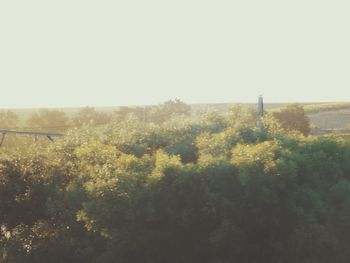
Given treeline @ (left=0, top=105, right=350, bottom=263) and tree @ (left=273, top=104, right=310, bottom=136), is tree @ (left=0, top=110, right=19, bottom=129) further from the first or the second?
treeline @ (left=0, top=105, right=350, bottom=263)

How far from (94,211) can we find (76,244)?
2549 mm

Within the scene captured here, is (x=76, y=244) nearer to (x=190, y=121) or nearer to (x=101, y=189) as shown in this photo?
(x=101, y=189)

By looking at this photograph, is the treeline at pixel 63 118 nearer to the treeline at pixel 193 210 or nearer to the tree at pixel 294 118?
the tree at pixel 294 118

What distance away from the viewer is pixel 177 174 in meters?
22.2

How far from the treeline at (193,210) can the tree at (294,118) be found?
4114 cm

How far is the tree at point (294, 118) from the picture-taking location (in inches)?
2581

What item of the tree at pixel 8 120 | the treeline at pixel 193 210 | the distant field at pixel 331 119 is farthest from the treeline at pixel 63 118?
the treeline at pixel 193 210

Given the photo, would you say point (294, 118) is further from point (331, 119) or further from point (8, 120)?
point (8, 120)

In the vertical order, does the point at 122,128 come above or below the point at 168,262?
above

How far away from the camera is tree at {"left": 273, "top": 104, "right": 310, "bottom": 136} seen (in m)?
65.6

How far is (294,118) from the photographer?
6656 centimetres

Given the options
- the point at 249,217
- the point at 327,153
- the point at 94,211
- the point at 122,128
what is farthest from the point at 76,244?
the point at 327,153

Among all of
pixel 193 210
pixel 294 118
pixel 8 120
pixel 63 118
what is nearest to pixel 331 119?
pixel 294 118

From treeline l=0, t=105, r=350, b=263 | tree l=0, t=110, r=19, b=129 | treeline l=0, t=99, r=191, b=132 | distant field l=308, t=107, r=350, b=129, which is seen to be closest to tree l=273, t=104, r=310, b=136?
distant field l=308, t=107, r=350, b=129
